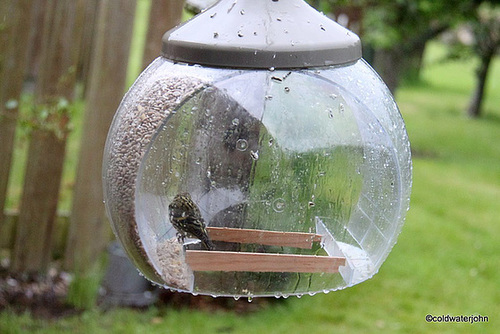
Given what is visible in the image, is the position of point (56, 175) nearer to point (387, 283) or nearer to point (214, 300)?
point (214, 300)

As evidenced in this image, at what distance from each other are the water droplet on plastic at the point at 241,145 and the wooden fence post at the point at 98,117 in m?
2.14

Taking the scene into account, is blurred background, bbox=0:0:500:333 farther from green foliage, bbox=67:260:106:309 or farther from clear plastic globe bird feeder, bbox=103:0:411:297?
clear plastic globe bird feeder, bbox=103:0:411:297

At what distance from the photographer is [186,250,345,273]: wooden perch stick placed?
55.9 inches

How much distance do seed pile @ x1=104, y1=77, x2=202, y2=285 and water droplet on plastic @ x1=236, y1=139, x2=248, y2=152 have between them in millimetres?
134

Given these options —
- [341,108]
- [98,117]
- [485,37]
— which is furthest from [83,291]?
[485,37]

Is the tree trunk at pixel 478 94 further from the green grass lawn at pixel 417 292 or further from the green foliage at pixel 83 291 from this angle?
the green foliage at pixel 83 291

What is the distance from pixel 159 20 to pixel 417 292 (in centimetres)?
214

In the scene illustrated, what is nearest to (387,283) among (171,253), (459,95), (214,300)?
(214,300)

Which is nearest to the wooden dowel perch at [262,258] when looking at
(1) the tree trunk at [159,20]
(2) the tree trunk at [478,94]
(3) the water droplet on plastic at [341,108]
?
(3) the water droplet on plastic at [341,108]

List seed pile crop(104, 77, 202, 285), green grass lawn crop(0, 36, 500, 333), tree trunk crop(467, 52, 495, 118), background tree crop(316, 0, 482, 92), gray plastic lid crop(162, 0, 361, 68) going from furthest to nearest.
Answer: tree trunk crop(467, 52, 495, 118) → background tree crop(316, 0, 482, 92) → green grass lawn crop(0, 36, 500, 333) → seed pile crop(104, 77, 202, 285) → gray plastic lid crop(162, 0, 361, 68)

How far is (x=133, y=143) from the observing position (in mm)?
1467

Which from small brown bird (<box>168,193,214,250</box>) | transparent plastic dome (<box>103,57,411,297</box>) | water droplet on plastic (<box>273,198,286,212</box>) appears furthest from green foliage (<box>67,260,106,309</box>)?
water droplet on plastic (<box>273,198,286,212</box>)

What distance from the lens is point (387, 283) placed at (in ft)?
14.0

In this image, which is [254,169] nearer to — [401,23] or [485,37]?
[401,23]
